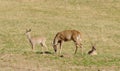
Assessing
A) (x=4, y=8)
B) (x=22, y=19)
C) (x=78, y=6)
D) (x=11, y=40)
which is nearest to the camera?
(x=11, y=40)

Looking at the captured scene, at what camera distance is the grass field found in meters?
15.8

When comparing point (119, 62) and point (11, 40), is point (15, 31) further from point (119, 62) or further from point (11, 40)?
point (119, 62)

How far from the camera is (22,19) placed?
37.4m

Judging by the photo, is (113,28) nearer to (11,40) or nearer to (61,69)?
(11,40)

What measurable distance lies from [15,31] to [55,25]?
15.1ft

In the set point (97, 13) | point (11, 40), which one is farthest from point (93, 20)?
point (11, 40)

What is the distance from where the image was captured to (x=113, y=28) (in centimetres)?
3519

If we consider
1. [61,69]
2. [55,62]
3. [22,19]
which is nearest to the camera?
[61,69]

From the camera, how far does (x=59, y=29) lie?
3378 cm

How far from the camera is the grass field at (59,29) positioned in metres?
15.8

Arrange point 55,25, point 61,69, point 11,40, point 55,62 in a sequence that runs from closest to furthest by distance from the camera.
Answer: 1. point 61,69
2. point 55,62
3. point 11,40
4. point 55,25

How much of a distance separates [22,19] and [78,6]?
10.0m

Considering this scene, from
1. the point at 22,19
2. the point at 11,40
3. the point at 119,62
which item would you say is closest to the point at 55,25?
the point at 22,19

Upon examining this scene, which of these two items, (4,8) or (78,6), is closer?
(4,8)
